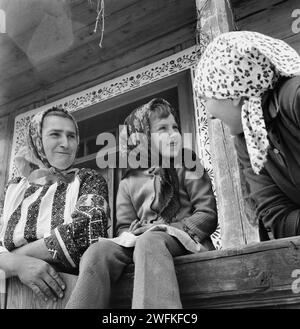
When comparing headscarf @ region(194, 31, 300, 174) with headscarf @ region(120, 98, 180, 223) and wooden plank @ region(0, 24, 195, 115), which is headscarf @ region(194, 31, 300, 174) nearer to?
headscarf @ region(120, 98, 180, 223)

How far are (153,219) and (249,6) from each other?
241 cm

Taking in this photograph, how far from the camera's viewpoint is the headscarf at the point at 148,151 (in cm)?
191

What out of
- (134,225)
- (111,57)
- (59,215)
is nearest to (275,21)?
(111,57)

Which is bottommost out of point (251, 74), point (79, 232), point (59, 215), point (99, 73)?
point (79, 232)

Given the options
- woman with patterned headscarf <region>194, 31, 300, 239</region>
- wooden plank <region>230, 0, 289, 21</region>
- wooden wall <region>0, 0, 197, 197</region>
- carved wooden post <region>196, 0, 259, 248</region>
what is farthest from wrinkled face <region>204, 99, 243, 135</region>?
wooden wall <region>0, 0, 197, 197</region>

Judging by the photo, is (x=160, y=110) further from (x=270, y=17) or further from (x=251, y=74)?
(x=270, y=17)

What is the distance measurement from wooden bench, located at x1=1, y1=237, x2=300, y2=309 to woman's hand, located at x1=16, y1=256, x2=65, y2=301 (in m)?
0.25

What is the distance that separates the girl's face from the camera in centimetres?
210

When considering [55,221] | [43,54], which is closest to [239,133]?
[55,221]

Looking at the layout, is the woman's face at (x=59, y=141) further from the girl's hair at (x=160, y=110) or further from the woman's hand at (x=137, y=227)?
the woman's hand at (x=137, y=227)

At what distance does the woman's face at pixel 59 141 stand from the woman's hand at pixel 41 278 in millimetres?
692

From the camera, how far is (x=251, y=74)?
61.9 inches
